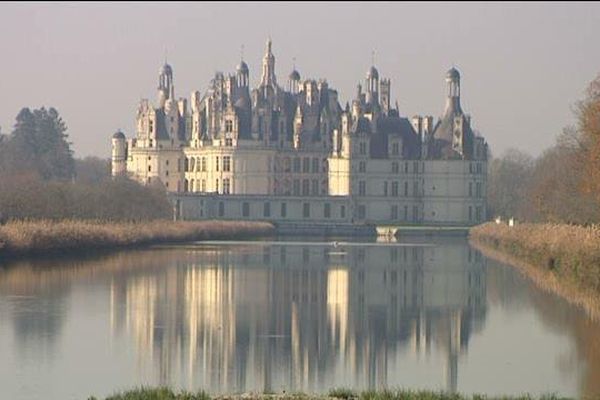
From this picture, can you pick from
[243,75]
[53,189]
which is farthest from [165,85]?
[53,189]

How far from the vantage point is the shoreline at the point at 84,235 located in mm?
44594

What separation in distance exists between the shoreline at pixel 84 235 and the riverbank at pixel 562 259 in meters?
12.8

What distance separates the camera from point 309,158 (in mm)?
123812

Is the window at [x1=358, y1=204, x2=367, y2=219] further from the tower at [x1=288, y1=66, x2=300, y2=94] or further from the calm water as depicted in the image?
the calm water

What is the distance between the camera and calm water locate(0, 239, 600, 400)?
19.2 metres

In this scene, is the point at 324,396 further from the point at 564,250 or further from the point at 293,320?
the point at 564,250

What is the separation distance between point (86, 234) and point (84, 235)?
41 centimetres

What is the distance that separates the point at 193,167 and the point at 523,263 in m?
79.3

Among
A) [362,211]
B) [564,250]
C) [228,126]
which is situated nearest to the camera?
[564,250]

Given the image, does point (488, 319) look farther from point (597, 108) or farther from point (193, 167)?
point (193, 167)

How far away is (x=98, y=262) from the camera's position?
1789 inches

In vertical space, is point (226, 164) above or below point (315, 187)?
above

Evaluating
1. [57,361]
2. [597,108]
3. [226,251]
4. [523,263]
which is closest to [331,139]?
[226,251]

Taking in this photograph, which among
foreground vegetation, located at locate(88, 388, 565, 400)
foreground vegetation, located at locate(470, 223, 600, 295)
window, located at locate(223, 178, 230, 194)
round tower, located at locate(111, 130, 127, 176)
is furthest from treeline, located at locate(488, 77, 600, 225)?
round tower, located at locate(111, 130, 127, 176)
